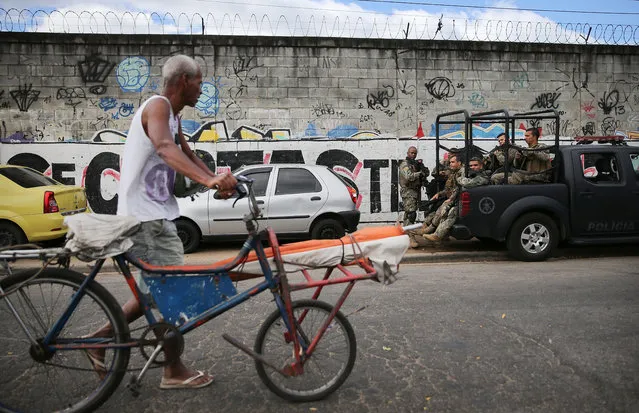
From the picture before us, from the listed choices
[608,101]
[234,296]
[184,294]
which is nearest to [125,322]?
[184,294]

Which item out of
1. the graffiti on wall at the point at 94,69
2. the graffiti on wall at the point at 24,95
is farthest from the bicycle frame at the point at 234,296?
the graffiti on wall at the point at 24,95

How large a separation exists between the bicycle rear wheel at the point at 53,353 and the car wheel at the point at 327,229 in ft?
18.8

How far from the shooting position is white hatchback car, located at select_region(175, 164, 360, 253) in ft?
26.9

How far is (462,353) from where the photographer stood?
3.63 meters

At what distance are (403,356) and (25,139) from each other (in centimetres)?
1094

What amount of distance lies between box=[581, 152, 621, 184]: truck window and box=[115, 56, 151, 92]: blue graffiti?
30.4 ft

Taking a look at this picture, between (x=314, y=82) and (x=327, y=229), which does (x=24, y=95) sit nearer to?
(x=314, y=82)

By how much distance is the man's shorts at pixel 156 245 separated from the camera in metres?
2.78

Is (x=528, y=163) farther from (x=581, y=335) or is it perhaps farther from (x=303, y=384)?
(x=303, y=384)

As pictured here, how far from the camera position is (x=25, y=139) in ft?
37.1

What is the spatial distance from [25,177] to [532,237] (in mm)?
8051

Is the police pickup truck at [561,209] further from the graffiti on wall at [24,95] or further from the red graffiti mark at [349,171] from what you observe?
the graffiti on wall at [24,95]

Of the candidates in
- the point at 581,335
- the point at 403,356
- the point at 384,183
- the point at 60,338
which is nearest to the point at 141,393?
the point at 60,338

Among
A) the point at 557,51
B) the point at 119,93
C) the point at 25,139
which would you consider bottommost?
the point at 25,139
